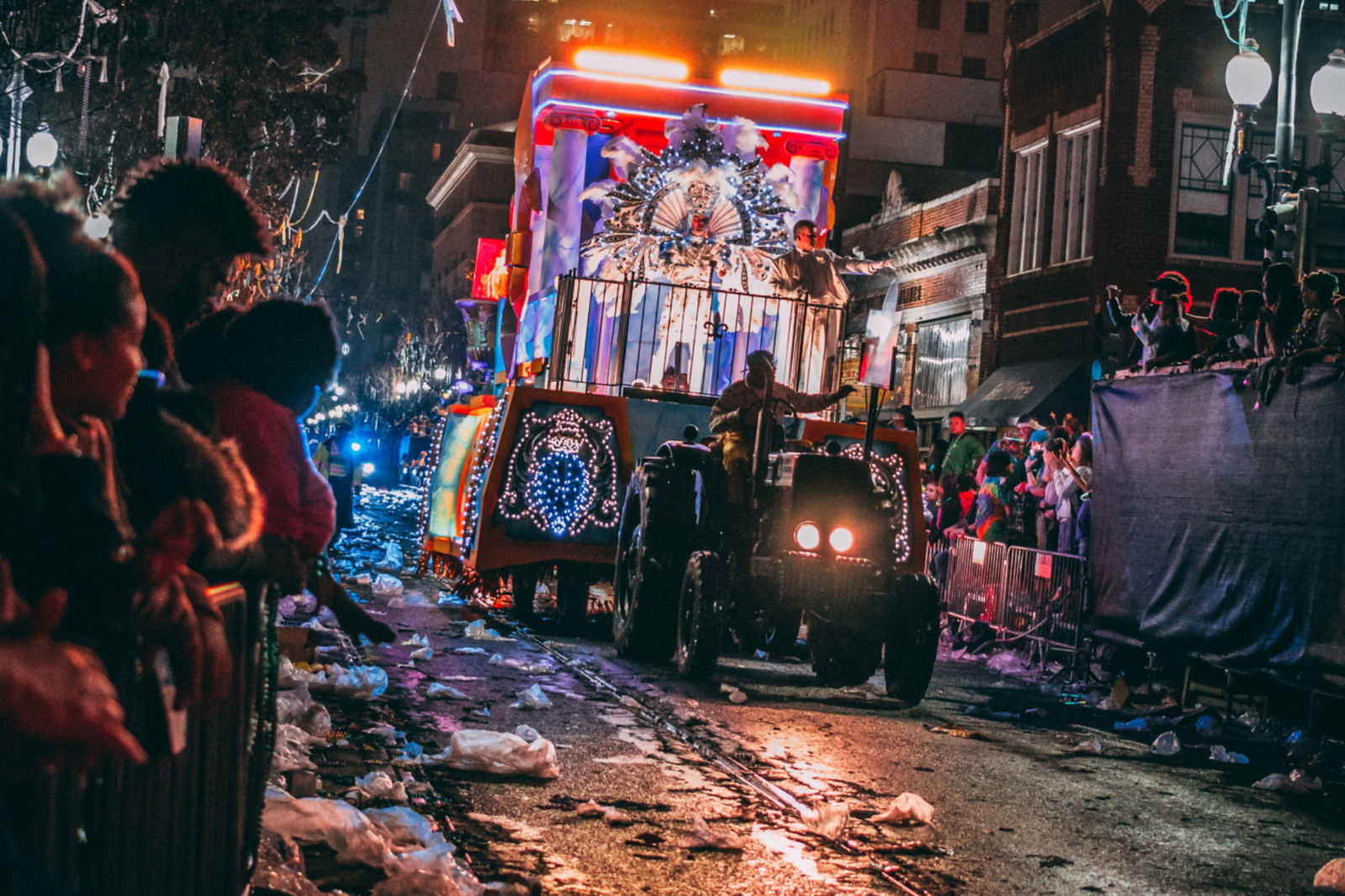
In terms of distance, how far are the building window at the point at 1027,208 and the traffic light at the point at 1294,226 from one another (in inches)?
686

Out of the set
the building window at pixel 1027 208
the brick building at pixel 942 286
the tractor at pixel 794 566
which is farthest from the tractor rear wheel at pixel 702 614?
the building window at pixel 1027 208

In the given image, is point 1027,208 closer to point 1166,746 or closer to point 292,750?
point 1166,746

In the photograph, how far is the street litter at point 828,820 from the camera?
6066mm

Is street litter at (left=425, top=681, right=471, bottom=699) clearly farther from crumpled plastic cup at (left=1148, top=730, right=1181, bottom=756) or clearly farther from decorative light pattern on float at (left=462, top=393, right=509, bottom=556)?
crumpled plastic cup at (left=1148, top=730, right=1181, bottom=756)

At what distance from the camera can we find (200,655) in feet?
8.60

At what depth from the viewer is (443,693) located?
9.11 m

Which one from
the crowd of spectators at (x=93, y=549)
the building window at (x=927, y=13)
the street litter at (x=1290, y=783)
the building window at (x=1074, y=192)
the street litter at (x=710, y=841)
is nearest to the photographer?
the crowd of spectators at (x=93, y=549)

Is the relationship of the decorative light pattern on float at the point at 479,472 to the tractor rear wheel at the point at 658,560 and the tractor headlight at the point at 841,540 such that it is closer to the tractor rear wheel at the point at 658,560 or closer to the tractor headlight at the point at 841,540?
the tractor rear wheel at the point at 658,560

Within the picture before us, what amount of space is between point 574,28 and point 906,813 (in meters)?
99.6

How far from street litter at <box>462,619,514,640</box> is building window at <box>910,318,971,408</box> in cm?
2404

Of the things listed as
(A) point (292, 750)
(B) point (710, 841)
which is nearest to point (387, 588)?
(A) point (292, 750)

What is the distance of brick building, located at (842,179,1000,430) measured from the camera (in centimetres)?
3453

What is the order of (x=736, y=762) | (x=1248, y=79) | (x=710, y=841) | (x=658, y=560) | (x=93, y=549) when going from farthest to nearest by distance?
(x=1248, y=79)
(x=658, y=560)
(x=736, y=762)
(x=710, y=841)
(x=93, y=549)

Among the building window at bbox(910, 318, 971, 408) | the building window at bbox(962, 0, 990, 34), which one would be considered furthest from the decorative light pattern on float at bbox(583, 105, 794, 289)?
the building window at bbox(962, 0, 990, 34)
